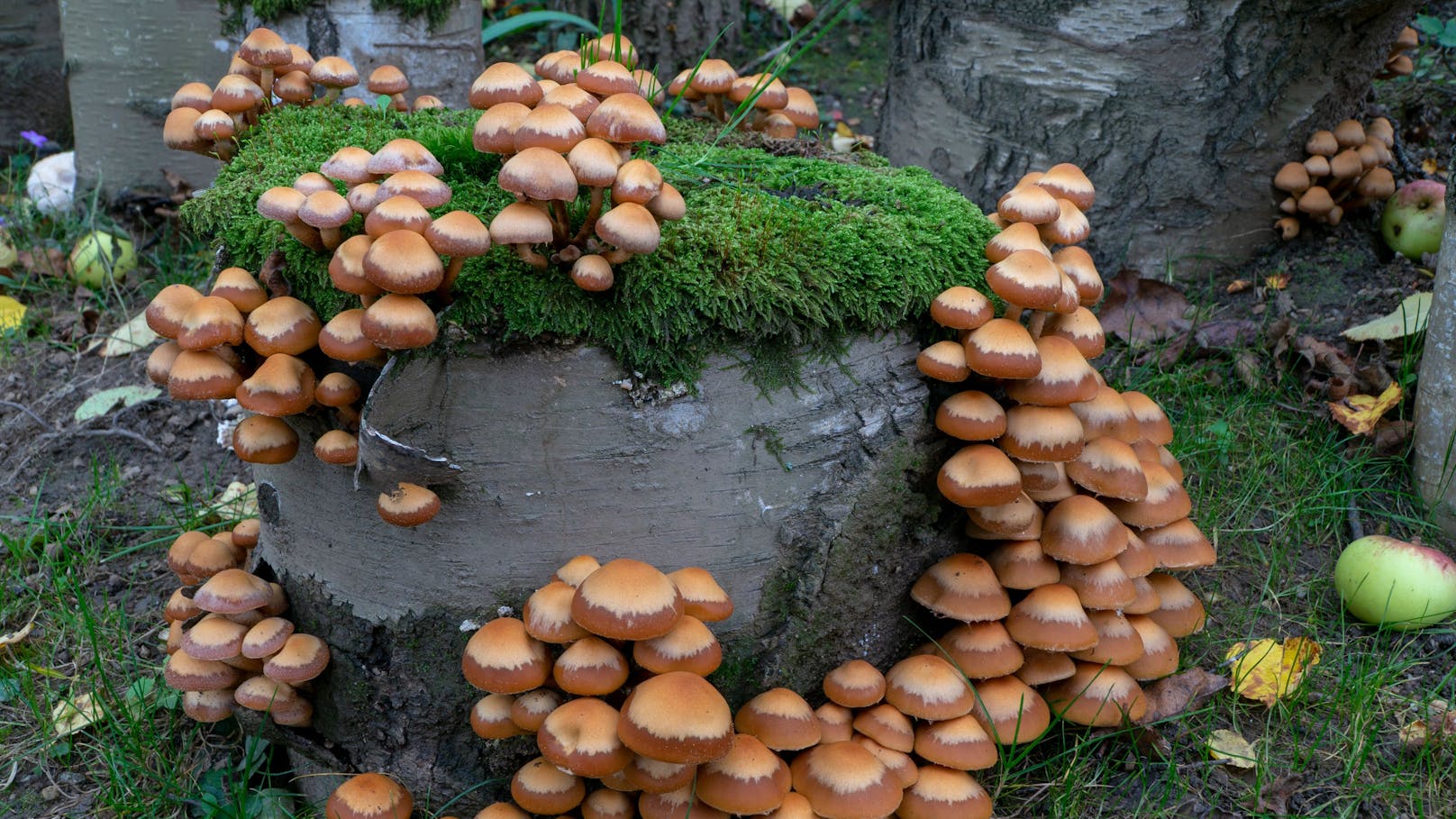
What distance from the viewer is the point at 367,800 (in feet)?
8.13

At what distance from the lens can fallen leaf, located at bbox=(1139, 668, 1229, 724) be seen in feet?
9.52

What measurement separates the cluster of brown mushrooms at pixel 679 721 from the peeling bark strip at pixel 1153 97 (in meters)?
2.93

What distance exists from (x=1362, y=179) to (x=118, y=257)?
6037mm

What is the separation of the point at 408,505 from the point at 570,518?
1.23 feet

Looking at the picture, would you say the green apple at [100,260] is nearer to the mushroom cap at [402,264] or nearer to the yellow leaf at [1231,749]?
the mushroom cap at [402,264]

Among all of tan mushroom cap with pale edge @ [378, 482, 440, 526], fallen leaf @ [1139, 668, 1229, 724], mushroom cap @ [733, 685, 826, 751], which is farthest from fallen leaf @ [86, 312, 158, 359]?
fallen leaf @ [1139, 668, 1229, 724]

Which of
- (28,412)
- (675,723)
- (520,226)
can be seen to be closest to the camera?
(675,723)

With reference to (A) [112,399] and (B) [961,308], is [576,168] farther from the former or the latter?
(A) [112,399]

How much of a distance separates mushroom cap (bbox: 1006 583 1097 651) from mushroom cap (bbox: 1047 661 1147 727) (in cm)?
14

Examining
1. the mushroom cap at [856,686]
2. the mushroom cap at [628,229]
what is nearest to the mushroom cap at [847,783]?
the mushroom cap at [856,686]

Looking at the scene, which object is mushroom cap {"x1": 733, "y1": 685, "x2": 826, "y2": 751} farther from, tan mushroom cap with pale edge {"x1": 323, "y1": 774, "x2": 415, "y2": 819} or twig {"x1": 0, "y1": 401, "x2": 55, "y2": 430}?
twig {"x1": 0, "y1": 401, "x2": 55, "y2": 430}

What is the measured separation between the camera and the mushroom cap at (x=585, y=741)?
2150mm

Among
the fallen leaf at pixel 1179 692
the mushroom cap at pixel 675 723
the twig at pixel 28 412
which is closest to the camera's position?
the mushroom cap at pixel 675 723

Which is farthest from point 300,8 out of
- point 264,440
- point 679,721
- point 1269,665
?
point 1269,665
